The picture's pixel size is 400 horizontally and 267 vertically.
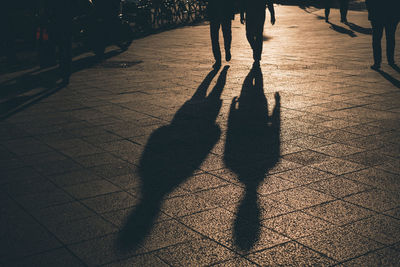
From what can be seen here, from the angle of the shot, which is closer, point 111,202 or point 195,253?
point 195,253

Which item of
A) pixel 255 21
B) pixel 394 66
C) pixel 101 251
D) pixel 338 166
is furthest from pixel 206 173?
pixel 394 66

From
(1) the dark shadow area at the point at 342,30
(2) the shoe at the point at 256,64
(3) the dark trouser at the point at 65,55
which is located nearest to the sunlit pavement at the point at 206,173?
(3) the dark trouser at the point at 65,55

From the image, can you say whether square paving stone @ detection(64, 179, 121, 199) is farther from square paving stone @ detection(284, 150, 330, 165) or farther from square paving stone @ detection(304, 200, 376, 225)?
square paving stone @ detection(284, 150, 330, 165)

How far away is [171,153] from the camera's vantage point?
5.66m

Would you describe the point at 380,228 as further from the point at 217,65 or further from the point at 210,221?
the point at 217,65

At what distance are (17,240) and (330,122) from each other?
4.21 m

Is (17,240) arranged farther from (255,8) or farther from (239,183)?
(255,8)

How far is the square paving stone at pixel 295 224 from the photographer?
371 cm

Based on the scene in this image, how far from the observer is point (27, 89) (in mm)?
9641

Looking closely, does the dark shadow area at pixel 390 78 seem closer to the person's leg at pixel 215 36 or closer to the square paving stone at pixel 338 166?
the person's leg at pixel 215 36

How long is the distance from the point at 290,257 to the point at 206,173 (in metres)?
1.74

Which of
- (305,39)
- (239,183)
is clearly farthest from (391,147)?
(305,39)

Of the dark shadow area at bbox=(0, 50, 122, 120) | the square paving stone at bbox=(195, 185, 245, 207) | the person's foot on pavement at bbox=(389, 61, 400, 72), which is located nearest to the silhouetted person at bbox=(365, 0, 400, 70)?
the person's foot on pavement at bbox=(389, 61, 400, 72)

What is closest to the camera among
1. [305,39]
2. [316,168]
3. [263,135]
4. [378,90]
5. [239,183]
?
[239,183]
